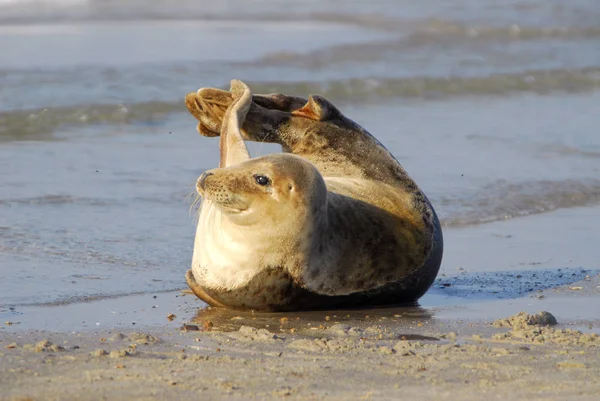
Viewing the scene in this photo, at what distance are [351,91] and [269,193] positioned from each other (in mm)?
9021

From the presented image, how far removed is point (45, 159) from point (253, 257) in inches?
178

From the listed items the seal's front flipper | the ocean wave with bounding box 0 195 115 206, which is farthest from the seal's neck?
the ocean wave with bounding box 0 195 115 206

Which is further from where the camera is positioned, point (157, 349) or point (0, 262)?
point (0, 262)

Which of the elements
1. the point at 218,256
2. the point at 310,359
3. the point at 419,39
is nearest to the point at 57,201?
the point at 218,256

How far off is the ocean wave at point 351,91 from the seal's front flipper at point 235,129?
454 cm

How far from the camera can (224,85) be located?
1395cm

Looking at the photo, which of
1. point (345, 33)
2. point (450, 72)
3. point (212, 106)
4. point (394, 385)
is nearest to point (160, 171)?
point (212, 106)

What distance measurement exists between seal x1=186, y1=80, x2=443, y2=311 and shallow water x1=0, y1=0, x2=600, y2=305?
2.70 feet

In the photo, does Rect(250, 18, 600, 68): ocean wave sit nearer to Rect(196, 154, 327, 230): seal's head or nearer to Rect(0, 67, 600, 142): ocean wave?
Rect(0, 67, 600, 142): ocean wave

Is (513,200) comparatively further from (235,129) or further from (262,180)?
(262,180)

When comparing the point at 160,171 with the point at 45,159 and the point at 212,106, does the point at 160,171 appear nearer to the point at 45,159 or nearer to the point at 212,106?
the point at 45,159

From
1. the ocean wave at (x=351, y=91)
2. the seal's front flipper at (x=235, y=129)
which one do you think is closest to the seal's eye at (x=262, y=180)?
the seal's front flipper at (x=235, y=129)

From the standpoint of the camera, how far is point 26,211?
7.58 metres

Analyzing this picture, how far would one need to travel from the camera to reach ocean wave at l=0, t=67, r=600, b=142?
1123 centimetres
